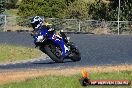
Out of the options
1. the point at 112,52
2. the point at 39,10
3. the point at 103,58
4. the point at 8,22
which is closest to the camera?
the point at 103,58

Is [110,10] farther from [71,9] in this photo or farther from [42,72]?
[42,72]

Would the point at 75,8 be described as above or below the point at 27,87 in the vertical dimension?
below

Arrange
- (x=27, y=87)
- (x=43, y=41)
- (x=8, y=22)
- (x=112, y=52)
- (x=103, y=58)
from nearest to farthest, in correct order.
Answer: (x=27, y=87)
(x=43, y=41)
(x=103, y=58)
(x=112, y=52)
(x=8, y=22)

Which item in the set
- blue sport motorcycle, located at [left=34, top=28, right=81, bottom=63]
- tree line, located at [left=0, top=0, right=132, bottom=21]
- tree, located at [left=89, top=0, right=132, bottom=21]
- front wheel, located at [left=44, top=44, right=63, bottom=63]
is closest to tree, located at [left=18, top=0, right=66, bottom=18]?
tree line, located at [left=0, top=0, right=132, bottom=21]

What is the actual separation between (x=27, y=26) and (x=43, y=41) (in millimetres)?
26377

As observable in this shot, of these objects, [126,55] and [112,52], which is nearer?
[126,55]

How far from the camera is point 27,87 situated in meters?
11.6

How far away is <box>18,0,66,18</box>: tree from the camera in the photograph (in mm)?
48031

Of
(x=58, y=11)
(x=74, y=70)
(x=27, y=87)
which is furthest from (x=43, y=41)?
(x=58, y=11)

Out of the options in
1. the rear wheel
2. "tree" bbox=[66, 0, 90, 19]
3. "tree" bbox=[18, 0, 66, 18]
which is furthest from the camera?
"tree" bbox=[18, 0, 66, 18]

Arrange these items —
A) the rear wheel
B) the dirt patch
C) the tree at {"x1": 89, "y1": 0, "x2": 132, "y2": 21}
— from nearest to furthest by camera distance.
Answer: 1. the dirt patch
2. the rear wheel
3. the tree at {"x1": 89, "y1": 0, "x2": 132, "y2": 21}

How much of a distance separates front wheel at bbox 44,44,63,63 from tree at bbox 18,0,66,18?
28633 millimetres

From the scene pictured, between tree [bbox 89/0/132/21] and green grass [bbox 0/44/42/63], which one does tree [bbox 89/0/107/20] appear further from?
A: green grass [bbox 0/44/42/63]

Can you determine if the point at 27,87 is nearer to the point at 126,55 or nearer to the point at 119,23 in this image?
the point at 126,55
